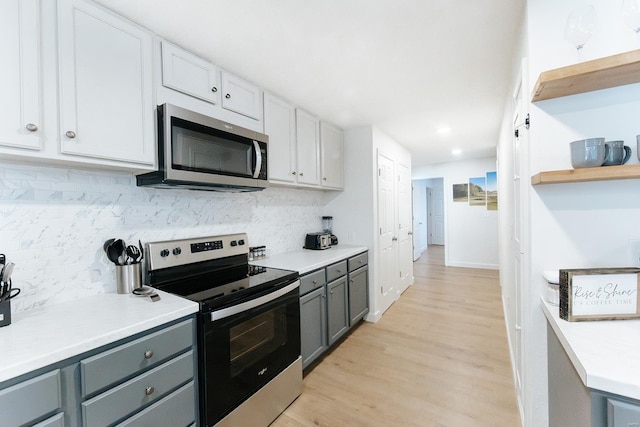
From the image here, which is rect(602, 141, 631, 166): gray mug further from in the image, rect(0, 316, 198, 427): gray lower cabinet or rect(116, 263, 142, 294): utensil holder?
rect(116, 263, 142, 294): utensil holder

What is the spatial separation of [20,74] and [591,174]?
2.29m

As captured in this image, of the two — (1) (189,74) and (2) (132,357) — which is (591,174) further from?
(1) (189,74)

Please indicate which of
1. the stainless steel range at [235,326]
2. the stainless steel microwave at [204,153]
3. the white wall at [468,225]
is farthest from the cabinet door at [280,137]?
the white wall at [468,225]

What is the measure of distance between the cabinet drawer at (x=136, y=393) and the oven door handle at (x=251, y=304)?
0.71ft

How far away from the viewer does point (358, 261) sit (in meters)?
3.09

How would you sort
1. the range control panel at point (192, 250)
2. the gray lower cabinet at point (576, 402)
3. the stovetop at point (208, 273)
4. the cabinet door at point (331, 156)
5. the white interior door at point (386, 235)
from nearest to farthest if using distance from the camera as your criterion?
the gray lower cabinet at point (576, 402) < the stovetop at point (208, 273) < the range control panel at point (192, 250) < the cabinet door at point (331, 156) < the white interior door at point (386, 235)

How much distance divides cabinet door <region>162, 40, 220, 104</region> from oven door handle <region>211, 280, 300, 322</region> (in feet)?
4.31

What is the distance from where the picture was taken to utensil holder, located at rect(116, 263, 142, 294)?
5.21 ft

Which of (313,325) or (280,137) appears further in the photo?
(280,137)

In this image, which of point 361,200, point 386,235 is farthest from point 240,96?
point 386,235

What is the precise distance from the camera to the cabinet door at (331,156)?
3.07m

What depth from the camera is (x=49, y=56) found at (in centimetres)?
120

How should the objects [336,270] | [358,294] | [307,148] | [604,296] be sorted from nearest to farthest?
[604,296]
[336,270]
[307,148]
[358,294]

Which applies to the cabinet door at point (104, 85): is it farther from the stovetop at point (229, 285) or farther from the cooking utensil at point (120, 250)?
the stovetop at point (229, 285)
